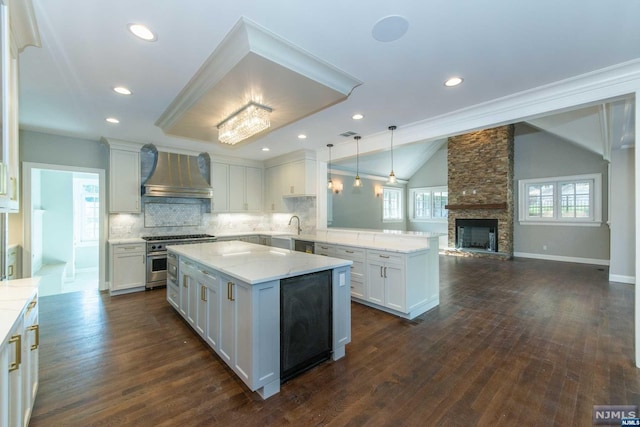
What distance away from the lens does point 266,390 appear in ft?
6.72

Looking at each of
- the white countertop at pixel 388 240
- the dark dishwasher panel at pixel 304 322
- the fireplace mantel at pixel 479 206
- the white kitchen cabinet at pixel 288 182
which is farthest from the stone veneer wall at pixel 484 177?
the dark dishwasher panel at pixel 304 322

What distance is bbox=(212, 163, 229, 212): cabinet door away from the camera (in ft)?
19.2

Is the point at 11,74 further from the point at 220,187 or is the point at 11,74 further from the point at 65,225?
the point at 65,225

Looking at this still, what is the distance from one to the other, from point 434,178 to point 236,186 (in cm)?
760

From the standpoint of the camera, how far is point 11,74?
179 cm

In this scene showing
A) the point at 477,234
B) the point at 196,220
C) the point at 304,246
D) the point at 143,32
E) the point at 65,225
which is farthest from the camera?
the point at 477,234

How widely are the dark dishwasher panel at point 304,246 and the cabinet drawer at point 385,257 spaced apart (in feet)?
4.55

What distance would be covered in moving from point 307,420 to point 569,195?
889 centimetres

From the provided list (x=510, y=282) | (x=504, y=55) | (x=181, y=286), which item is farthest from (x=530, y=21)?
(x=510, y=282)

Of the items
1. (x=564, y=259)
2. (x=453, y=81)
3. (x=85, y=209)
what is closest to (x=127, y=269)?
(x=85, y=209)

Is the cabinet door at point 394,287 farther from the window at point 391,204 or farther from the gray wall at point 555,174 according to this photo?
the window at point 391,204

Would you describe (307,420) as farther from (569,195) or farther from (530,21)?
(569,195)

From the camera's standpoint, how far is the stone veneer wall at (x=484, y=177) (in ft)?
25.1

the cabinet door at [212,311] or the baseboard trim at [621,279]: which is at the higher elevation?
the cabinet door at [212,311]
